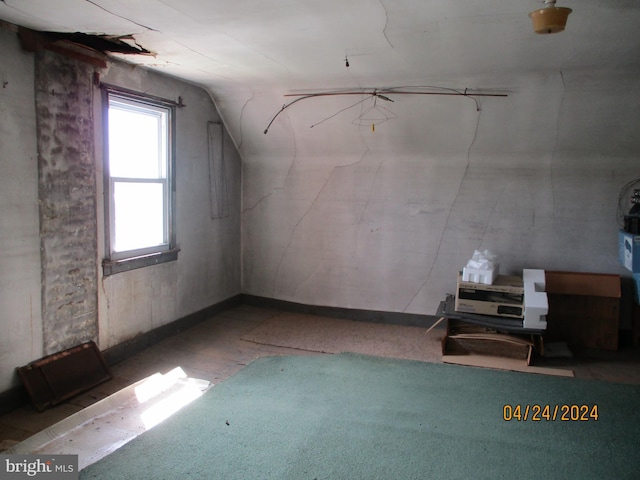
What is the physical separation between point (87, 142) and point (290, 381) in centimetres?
218

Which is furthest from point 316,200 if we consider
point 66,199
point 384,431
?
point 384,431

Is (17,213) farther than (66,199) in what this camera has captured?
No

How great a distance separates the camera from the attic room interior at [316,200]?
8.77 feet

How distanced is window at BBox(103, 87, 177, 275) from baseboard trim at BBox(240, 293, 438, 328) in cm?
132

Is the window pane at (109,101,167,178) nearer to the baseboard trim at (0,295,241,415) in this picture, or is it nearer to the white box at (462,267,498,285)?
the baseboard trim at (0,295,241,415)

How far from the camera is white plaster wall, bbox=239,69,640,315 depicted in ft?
12.3

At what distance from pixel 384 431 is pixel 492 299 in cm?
159

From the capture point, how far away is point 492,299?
12.1ft

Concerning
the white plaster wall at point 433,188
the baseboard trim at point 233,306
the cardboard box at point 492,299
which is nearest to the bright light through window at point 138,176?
the baseboard trim at point 233,306

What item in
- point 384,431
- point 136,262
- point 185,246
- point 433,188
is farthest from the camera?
point 433,188

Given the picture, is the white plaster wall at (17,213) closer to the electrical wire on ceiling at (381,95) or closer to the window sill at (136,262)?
the window sill at (136,262)

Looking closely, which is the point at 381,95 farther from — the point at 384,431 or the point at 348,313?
the point at 384,431

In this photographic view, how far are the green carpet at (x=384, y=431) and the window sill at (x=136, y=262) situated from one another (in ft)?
3.91

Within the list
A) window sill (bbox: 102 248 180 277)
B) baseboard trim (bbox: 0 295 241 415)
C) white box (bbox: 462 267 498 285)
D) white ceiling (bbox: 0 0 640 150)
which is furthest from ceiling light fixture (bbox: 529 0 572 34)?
baseboard trim (bbox: 0 295 241 415)
